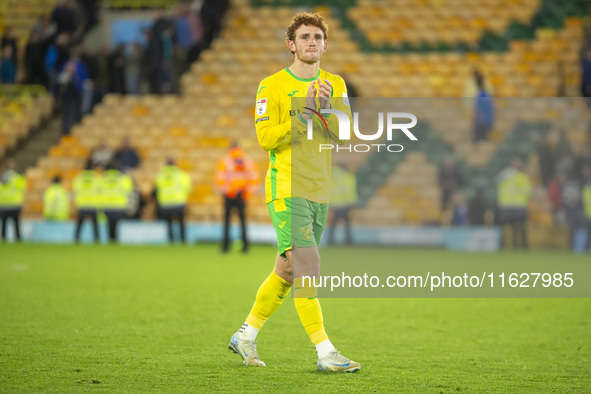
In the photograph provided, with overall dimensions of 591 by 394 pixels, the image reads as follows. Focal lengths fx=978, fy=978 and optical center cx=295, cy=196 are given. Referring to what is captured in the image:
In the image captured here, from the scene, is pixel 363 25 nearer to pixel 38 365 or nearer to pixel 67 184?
pixel 67 184

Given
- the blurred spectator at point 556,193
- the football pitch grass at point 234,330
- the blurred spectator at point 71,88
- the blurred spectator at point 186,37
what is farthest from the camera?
the blurred spectator at point 186,37

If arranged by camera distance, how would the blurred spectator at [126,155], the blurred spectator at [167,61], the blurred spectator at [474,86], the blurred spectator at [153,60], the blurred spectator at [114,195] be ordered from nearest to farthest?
1. the blurred spectator at [114,195]
2. the blurred spectator at [474,86]
3. the blurred spectator at [126,155]
4. the blurred spectator at [153,60]
5. the blurred spectator at [167,61]

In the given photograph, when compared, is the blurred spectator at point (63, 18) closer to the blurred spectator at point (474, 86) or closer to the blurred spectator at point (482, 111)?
the blurred spectator at point (474, 86)

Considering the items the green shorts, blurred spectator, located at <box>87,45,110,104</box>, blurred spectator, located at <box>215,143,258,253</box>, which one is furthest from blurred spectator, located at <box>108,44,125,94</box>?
the green shorts

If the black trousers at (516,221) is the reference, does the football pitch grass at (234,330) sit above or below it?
above

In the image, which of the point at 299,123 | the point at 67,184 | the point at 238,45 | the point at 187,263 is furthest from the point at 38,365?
the point at 238,45

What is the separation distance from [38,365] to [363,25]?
60.5 ft

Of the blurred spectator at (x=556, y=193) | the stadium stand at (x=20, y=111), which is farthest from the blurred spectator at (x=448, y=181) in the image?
the stadium stand at (x=20, y=111)

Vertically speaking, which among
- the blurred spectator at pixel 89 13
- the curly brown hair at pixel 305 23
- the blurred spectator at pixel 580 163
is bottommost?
the blurred spectator at pixel 580 163

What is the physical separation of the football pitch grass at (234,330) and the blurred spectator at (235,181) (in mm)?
3910

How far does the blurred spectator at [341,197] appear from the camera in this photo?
17.8m

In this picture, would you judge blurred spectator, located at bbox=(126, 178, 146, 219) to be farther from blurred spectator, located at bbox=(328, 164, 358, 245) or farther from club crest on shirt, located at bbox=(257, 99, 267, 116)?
club crest on shirt, located at bbox=(257, 99, 267, 116)

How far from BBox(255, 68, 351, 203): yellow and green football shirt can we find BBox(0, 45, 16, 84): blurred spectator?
18.5 meters

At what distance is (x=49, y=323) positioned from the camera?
7.93 m
